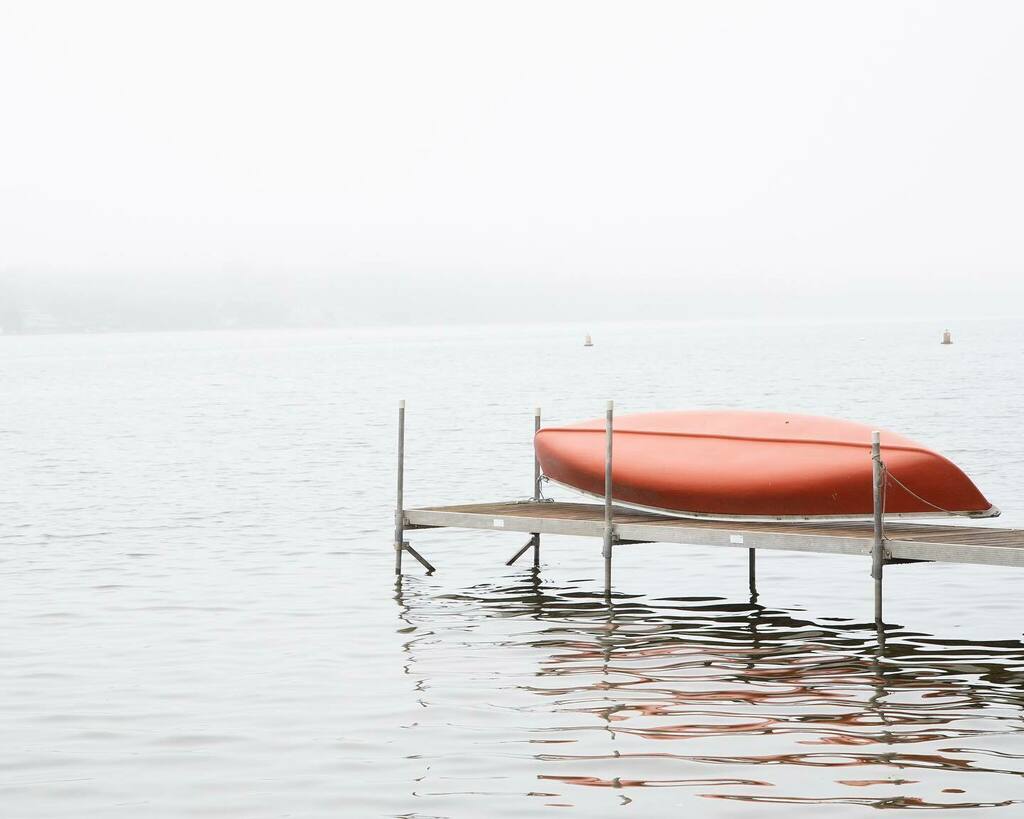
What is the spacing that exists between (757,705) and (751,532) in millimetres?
3284

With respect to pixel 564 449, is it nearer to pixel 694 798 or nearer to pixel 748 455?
pixel 748 455

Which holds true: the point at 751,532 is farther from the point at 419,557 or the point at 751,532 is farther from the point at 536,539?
the point at 419,557

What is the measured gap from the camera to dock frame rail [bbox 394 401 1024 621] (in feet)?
44.9

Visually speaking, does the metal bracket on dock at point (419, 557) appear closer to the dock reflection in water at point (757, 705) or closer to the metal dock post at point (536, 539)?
the metal dock post at point (536, 539)

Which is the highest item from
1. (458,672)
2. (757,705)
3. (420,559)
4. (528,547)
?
(528,547)

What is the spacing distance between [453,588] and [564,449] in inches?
90.9

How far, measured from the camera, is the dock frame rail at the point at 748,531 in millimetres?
13680

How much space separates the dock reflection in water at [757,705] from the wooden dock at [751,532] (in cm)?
83

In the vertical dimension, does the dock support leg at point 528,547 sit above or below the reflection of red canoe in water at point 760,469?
below

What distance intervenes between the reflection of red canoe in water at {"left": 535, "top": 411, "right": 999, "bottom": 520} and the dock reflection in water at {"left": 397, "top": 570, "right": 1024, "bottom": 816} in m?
1.21

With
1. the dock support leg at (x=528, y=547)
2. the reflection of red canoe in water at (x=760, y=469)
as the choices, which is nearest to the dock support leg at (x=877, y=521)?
the reflection of red canoe in water at (x=760, y=469)

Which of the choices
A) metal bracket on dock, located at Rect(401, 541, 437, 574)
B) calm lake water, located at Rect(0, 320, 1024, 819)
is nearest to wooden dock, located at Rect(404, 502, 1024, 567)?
metal bracket on dock, located at Rect(401, 541, 437, 574)

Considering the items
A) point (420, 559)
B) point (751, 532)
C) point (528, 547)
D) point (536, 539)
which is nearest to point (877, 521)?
point (751, 532)

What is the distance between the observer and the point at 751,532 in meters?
14.7
